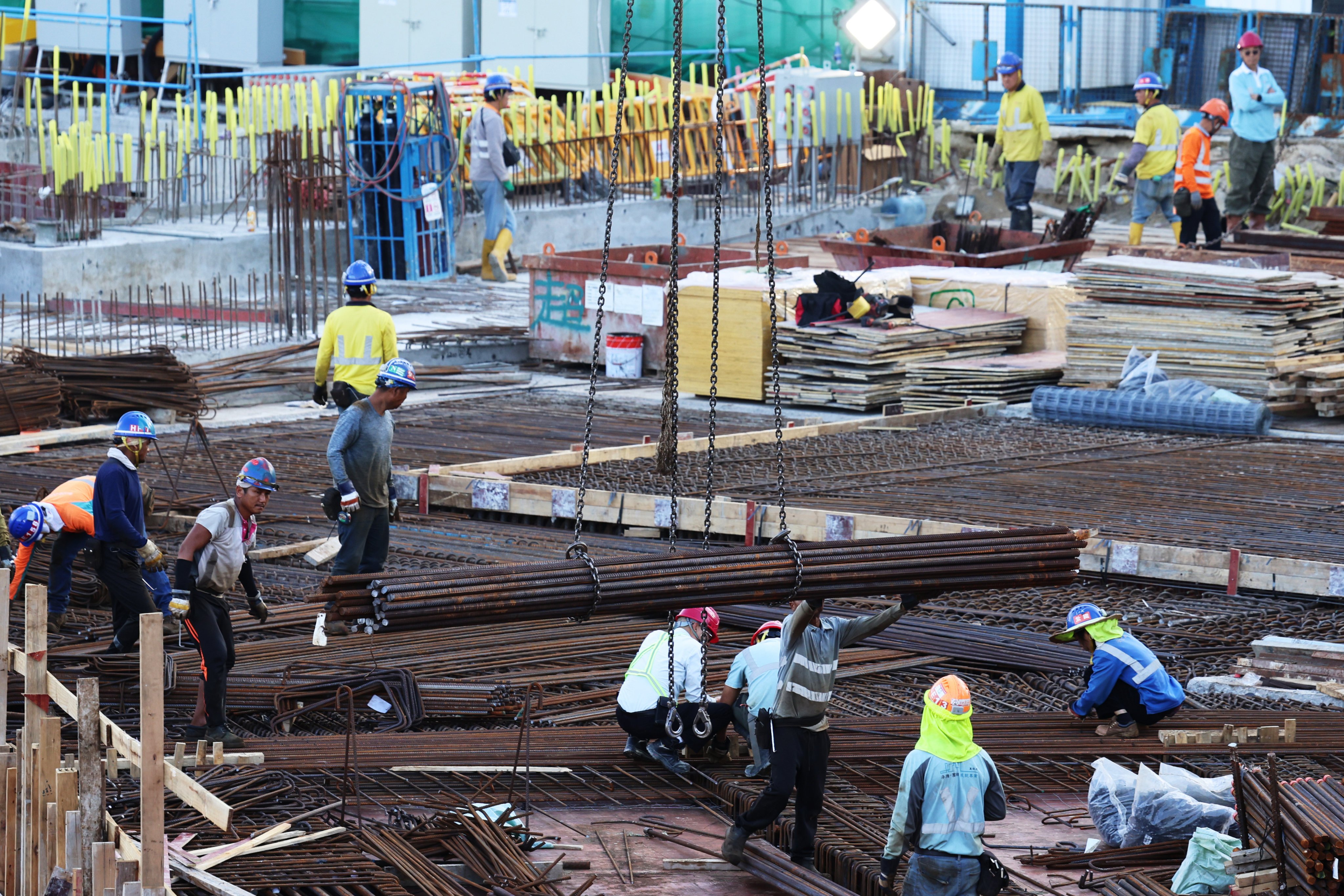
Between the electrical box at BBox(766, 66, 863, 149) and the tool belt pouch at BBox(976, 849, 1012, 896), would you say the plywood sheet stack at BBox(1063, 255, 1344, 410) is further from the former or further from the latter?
the electrical box at BBox(766, 66, 863, 149)

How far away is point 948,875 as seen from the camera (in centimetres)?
666

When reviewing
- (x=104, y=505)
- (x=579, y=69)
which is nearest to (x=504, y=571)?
(x=104, y=505)

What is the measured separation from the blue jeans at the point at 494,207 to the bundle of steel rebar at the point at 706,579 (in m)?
16.1

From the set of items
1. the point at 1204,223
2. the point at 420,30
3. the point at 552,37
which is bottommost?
the point at 1204,223

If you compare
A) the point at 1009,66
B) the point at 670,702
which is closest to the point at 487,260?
Answer: the point at 1009,66

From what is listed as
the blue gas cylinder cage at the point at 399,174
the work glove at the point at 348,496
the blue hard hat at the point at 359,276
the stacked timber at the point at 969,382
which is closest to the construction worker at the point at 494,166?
the blue gas cylinder cage at the point at 399,174

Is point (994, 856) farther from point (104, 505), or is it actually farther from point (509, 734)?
point (104, 505)

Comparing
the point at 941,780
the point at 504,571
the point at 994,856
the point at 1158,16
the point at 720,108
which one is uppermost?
the point at 1158,16

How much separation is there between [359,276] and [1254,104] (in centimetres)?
1346

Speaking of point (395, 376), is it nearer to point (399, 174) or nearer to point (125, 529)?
point (125, 529)

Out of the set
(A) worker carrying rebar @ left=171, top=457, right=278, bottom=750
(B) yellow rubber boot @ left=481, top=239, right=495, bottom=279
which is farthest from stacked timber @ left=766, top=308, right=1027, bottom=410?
(A) worker carrying rebar @ left=171, top=457, right=278, bottom=750

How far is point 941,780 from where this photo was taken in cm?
661

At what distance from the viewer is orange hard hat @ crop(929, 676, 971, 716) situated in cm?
660

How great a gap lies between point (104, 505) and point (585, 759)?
115 inches
